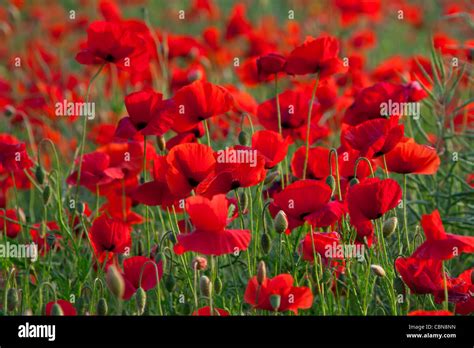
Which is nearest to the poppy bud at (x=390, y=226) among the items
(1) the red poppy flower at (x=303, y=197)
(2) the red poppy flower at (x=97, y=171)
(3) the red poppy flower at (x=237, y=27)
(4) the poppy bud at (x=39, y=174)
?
(1) the red poppy flower at (x=303, y=197)

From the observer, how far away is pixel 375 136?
163cm

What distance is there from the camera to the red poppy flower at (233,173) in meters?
1.54

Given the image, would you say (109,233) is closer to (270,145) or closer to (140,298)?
(140,298)

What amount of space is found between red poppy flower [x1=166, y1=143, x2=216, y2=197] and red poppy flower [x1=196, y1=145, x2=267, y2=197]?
0.02 meters

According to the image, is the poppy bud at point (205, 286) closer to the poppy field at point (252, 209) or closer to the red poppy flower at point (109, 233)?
the poppy field at point (252, 209)

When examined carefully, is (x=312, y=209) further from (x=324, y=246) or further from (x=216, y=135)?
(x=216, y=135)

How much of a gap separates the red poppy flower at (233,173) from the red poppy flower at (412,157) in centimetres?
26

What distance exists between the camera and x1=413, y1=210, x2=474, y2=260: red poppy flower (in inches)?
55.3

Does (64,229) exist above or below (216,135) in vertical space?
below

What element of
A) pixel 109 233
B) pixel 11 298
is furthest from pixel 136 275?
pixel 11 298

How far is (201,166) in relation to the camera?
1562 mm
